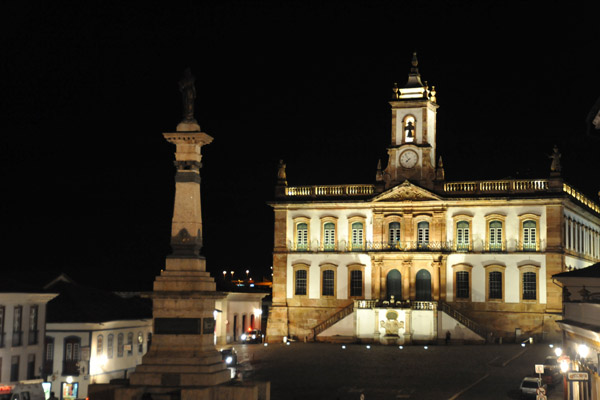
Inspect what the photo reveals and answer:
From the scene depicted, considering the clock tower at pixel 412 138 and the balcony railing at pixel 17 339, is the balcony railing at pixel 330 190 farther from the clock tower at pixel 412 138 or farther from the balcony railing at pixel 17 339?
the balcony railing at pixel 17 339

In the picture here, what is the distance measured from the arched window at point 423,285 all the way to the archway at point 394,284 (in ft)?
3.44

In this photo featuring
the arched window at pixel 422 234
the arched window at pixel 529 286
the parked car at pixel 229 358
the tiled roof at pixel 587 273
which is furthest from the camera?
the arched window at pixel 422 234

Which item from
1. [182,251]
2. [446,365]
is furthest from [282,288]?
[182,251]

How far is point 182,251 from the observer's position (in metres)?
25.3

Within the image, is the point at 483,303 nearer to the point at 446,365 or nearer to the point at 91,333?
the point at 446,365

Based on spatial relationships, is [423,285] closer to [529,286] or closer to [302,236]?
[529,286]

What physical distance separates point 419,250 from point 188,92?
33269 mm

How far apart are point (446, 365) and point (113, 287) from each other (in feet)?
87.9

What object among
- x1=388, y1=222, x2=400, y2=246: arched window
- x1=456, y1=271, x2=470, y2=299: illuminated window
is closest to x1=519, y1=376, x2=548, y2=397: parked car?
x1=456, y1=271, x2=470, y2=299: illuminated window

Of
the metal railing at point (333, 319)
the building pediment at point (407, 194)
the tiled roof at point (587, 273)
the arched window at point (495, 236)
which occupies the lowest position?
the metal railing at point (333, 319)

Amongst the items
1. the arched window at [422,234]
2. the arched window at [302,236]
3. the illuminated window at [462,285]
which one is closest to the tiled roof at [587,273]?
the illuminated window at [462,285]

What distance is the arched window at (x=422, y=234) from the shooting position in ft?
190

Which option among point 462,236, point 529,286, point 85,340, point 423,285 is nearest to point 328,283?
point 423,285

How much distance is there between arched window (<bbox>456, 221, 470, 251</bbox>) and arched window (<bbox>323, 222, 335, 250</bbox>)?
7.35 metres
